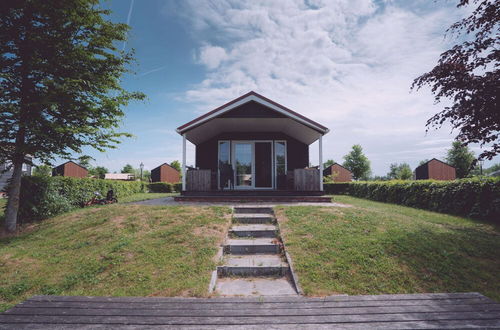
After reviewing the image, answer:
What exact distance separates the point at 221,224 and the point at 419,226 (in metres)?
5.08

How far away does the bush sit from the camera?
27.2ft

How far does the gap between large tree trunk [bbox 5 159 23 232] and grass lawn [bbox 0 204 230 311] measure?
48cm

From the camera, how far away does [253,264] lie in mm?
4504

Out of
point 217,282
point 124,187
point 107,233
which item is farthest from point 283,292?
point 124,187

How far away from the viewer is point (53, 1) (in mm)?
6801

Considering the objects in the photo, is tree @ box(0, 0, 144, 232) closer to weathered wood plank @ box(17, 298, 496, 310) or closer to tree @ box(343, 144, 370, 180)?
weathered wood plank @ box(17, 298, 496, 310)

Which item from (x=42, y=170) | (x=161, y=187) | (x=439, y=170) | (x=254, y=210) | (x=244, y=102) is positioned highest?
(x=244, y=102)

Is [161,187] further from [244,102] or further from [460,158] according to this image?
[460,158]

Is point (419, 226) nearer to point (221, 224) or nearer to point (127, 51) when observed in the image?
point (221, 224)

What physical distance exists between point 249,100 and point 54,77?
6581 mm

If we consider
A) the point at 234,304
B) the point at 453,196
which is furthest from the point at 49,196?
the point at 453,196

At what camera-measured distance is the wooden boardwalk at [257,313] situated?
2.50 meters

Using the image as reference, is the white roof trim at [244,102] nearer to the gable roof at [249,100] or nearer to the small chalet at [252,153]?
the gable roof at [249,100]

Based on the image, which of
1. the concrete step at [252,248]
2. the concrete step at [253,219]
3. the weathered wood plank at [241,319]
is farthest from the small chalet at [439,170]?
the weathered wood plank at [241,319]
